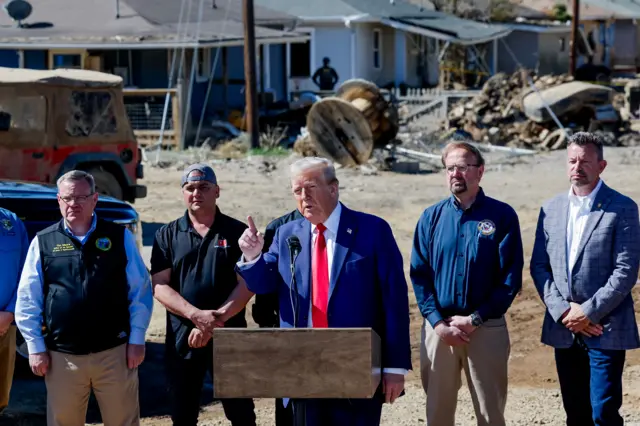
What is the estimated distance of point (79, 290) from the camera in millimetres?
5891

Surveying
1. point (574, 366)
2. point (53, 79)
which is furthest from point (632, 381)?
point (53, 79)

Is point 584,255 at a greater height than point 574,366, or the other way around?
point 584,255

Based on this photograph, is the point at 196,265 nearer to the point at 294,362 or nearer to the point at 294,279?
the point at 294,279

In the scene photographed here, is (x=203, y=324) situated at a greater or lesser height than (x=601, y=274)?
lesser

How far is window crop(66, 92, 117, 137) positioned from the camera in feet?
49.5

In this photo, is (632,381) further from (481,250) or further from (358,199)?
(358,199)

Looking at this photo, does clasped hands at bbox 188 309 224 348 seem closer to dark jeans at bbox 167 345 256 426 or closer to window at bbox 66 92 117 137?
dark jeans at bbox 167 345 256 426

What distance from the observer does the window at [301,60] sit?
3841cm

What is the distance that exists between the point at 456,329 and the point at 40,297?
86.0 inches

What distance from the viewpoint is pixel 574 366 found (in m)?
6.43

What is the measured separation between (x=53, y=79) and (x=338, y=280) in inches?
398

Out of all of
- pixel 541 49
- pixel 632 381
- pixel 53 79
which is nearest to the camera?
pixel 632 381

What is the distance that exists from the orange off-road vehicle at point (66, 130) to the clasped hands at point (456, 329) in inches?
363

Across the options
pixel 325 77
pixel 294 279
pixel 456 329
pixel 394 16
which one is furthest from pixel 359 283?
pixel 394 16
